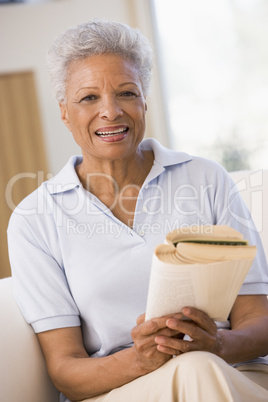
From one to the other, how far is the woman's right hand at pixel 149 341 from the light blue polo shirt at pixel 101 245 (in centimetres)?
22

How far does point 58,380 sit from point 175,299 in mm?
480

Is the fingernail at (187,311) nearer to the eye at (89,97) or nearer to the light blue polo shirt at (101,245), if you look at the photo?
the light blue polo shirt at (101,245)

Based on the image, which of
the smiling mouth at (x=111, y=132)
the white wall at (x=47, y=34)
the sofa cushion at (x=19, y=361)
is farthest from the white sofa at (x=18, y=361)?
the white wall at (x=47, y=34)

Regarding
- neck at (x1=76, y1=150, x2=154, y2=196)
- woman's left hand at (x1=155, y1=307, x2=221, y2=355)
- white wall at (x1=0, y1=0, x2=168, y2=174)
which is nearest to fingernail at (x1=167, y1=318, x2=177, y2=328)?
woman's left hand at (x1=155, y1=307, x2=221, y2=355)

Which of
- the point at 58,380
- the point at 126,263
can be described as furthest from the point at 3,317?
the point at 126,263

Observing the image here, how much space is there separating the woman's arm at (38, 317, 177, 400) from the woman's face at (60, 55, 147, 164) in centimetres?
52

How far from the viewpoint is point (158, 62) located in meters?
4.78

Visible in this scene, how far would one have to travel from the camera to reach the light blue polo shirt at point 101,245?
1485mm

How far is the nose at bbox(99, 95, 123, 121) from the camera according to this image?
152 cm

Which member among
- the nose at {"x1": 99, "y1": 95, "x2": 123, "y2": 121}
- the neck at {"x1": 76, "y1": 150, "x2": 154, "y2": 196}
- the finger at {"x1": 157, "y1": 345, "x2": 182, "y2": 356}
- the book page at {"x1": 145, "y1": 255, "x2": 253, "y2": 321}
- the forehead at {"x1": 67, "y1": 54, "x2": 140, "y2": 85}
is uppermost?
the forehead at {"x1": 67, "y1": 54, "x2": 140, "y2": 85}

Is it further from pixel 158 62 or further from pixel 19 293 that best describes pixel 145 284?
pixel 158 62

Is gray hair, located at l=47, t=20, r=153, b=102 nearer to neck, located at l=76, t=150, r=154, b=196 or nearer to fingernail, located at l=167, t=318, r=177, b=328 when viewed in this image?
neck, located at l=76, t=150, r=154, b=196

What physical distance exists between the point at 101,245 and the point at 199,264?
1.75ft

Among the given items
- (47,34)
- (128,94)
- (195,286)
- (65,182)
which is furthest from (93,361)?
(47,34)
